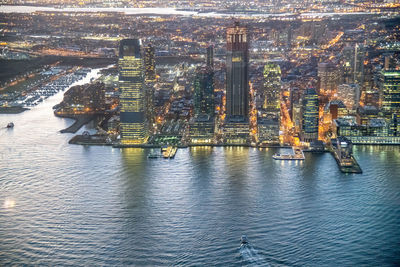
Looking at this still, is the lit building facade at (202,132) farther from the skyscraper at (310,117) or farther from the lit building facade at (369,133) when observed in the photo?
the lit building facade at (369,133)

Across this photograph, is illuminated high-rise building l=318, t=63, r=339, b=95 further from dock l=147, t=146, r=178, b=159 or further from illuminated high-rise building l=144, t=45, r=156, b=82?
dock l=147, t=146, r=178, b=159

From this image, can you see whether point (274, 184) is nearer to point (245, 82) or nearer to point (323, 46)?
point (245, 82)

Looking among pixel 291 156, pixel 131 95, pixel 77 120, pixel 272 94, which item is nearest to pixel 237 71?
pixel 272 94

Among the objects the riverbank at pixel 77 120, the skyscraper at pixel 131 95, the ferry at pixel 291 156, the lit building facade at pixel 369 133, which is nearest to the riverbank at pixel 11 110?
the riverbank at pixel 77 120

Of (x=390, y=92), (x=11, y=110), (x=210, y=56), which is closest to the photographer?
(x=390, y=92)

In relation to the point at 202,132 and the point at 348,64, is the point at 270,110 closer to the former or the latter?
the point at 202,132

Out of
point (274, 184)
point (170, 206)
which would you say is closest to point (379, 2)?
point (274, 184)
